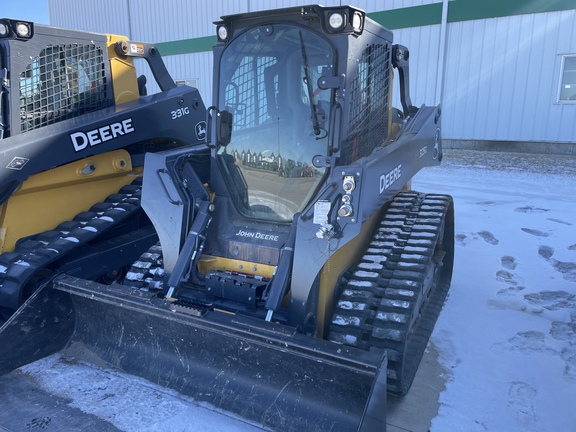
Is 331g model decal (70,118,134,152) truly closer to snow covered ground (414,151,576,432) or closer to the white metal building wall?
snow covered ground (414,151,576,432)

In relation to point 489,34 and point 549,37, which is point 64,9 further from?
point 549,37

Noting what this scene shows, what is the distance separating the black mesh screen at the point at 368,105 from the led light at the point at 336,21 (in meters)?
0.31

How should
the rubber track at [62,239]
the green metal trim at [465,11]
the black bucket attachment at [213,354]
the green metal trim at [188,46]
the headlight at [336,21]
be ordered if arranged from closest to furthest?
the black bucket attachment at [213,354], the headlight at [336,21], the rubber track at [62,239], the green metal trim at [465,11], the green metal trim at [188,46]

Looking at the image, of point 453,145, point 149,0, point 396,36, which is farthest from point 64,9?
point 453,145

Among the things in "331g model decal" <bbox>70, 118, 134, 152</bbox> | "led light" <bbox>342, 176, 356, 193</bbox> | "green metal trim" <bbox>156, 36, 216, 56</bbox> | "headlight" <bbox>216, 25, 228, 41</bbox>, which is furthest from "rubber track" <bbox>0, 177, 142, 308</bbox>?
"green metal trim" <bbox>156, 36, 216, 56</bbox>

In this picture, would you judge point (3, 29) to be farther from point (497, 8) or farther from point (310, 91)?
point (497, 8)

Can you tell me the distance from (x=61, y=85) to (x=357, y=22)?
308cm

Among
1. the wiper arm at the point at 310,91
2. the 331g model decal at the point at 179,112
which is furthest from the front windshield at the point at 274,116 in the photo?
the 331g model decal at the point at 179,112

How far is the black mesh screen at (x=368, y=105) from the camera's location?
10.3ft

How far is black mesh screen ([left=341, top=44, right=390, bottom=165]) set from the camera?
3133mm

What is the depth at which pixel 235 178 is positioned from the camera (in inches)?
136

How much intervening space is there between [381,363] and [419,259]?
3.87 feet

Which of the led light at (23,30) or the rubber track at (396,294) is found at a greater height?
the led light at (23,30)

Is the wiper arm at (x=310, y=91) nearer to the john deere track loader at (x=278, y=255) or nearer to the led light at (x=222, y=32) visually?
the john deere track loader at (x=278, y=255)
